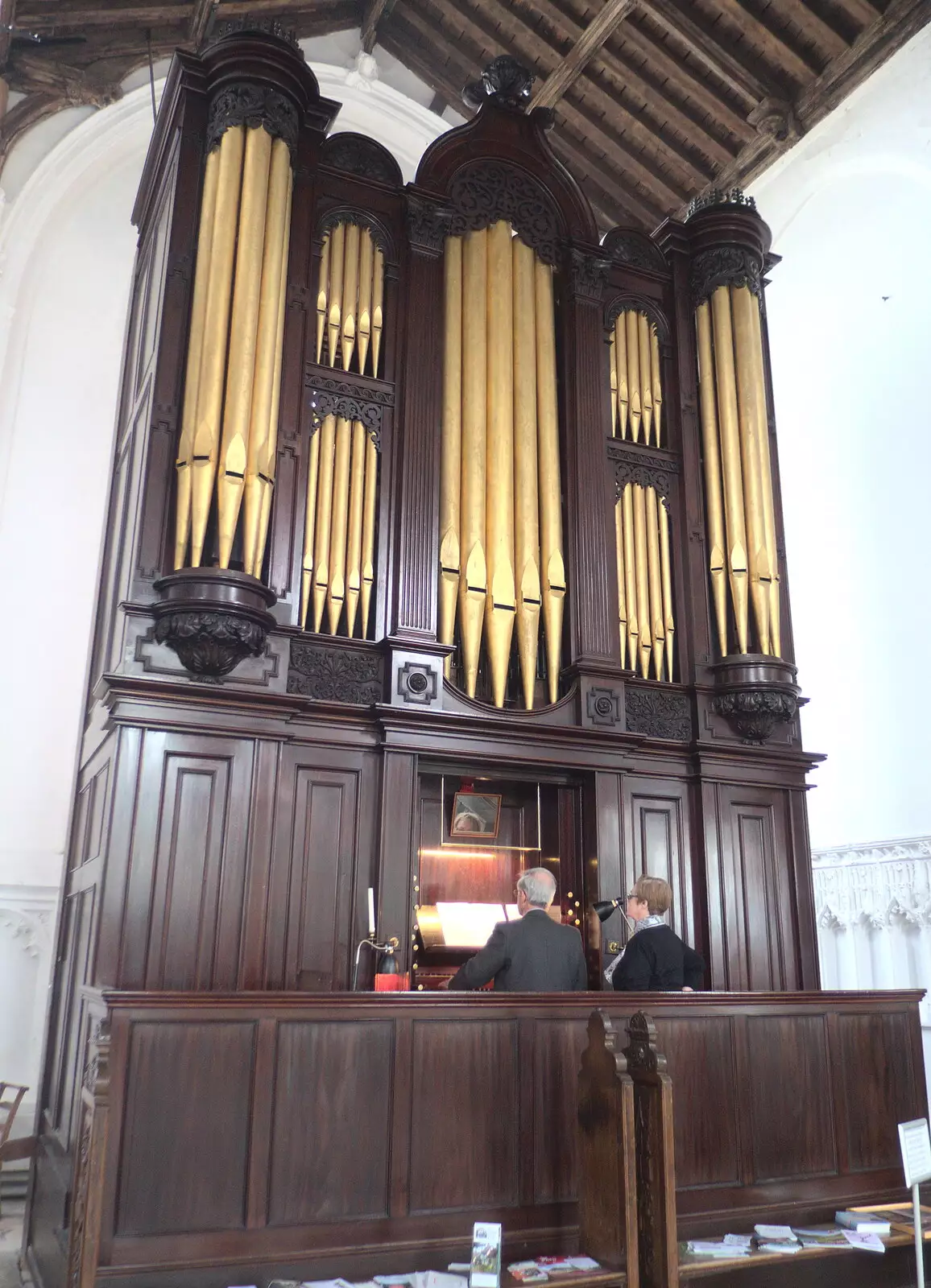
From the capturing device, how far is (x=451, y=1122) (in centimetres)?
436

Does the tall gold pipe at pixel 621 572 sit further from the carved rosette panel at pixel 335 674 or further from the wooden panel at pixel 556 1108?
the wooden panel at pixel 556 1108

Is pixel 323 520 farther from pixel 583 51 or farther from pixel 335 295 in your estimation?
pixel 583 51

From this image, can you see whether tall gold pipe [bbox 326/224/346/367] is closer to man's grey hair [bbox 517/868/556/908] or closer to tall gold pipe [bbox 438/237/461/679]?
tall gold pipe [bbox 438/237/461/679]

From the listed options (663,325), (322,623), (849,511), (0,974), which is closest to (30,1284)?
(0,974)

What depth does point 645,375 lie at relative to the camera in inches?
303

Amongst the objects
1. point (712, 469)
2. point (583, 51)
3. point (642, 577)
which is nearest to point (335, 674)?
point (642, 577)

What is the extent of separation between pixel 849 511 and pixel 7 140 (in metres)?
7.62

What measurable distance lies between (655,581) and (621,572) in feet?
0.83

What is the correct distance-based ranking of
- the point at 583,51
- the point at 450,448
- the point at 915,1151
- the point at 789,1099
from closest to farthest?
the point at 915,1151, the point at 789,1099, the point at 450,448, the point at 583,51

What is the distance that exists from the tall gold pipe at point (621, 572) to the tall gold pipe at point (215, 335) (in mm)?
2684

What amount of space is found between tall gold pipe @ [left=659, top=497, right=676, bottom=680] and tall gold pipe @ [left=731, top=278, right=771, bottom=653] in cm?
54

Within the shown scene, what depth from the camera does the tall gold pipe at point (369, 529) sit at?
6262mm

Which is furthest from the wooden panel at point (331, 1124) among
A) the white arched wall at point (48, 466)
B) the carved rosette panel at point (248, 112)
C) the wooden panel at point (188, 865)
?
the carved rosette panel at point (248, 112)

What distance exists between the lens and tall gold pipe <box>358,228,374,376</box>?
22.1 ft
